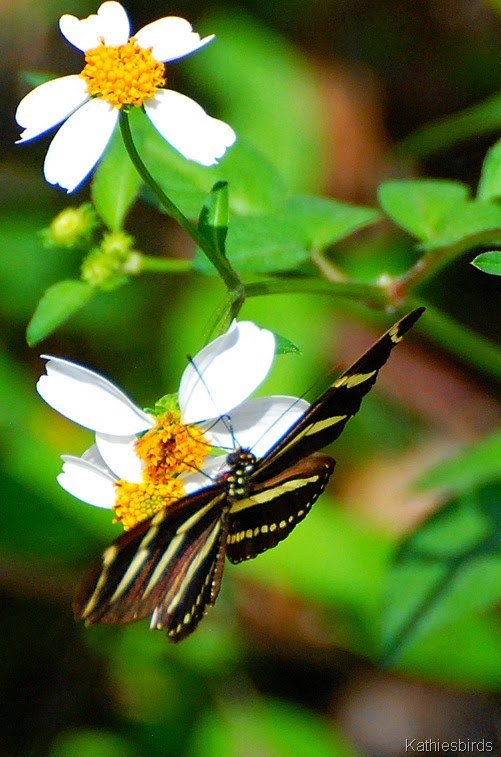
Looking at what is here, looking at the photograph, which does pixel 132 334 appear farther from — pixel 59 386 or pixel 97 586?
pixel 97 586

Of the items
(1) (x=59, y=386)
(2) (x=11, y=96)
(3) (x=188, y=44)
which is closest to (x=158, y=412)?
(1) (x=59, y=386)

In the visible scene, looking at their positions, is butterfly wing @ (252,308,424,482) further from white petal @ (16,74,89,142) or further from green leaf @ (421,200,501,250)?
white petal @ (16,74,89,142)

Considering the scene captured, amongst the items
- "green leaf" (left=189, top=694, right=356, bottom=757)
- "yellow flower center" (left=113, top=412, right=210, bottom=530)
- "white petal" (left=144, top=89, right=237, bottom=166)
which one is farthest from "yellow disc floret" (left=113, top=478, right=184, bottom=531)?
"green leaf" (left=189, top=694, right=356, bottom=757)

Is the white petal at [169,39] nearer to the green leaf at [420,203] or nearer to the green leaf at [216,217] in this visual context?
the green leaf at [216,217]

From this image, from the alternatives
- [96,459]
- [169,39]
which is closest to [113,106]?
[169,39]

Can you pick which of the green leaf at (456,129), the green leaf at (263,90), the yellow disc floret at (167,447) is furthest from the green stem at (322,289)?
the green leaf at (263,90)
